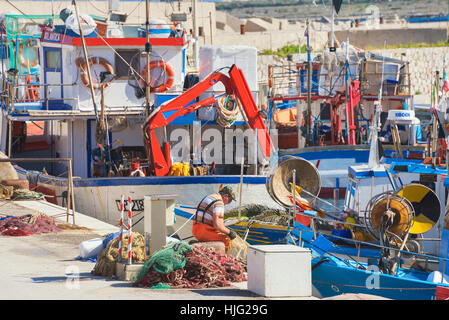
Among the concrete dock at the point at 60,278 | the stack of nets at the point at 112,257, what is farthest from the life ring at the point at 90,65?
the stack of nets at the point at 112,257

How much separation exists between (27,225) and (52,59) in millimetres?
8643

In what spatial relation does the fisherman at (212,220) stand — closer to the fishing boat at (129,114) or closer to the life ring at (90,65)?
the fishing boat at (129,114)

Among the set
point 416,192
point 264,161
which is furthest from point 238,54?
point 416,192

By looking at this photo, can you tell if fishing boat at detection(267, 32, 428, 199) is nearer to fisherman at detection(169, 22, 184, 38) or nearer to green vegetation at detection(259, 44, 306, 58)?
fisherman at detection(169, 22, 184, 38)

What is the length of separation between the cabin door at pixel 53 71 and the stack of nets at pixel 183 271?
41.3 feet

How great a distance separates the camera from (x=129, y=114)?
2098cm

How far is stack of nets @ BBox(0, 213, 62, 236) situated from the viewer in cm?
1421

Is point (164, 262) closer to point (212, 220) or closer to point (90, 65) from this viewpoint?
point (212, 220)

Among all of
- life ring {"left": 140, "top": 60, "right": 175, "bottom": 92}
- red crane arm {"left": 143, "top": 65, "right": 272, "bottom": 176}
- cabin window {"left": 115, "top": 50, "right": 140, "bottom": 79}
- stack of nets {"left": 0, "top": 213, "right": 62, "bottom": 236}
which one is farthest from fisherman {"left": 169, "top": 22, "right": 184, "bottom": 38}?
stack of nets {"left": 0, "top": 213, "right": 62, "bottom": 236}

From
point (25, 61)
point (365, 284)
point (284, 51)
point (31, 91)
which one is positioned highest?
point (284, 51)

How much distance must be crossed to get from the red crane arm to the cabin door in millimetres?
3933

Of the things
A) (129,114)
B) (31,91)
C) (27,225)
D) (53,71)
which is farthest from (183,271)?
(31,91)

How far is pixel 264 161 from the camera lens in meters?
20.1
